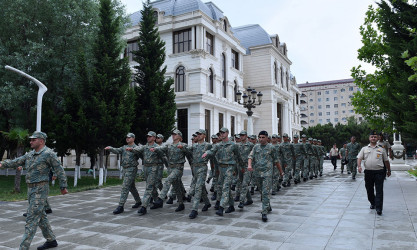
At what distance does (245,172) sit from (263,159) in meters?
1.51

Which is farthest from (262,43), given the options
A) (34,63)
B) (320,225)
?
(320,225)

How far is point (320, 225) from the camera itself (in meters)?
6.56

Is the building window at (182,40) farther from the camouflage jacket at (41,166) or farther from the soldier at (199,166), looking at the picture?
the camouflage jacket at (41,166)

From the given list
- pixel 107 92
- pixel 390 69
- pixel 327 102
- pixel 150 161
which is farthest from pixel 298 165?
pixel 327 102

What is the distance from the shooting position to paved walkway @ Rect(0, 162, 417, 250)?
5.44m

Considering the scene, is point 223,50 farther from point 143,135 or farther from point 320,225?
point 320,225

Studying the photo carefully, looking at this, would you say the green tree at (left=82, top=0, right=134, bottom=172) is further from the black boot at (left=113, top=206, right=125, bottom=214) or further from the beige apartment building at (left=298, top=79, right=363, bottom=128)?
the beige apartment building at (left=298, top=79, right=363, bottom=128)

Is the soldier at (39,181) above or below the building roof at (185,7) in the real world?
below

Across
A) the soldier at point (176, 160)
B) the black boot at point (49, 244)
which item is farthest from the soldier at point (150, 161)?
the black boot at point (49, 244)

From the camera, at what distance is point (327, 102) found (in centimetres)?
10012

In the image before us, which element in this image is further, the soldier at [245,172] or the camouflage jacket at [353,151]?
the camouflage jacket at [353,151]

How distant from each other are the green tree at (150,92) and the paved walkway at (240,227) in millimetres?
9166

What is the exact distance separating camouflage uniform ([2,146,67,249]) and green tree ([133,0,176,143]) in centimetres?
1287

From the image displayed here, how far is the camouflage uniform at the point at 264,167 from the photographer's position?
7.11m
